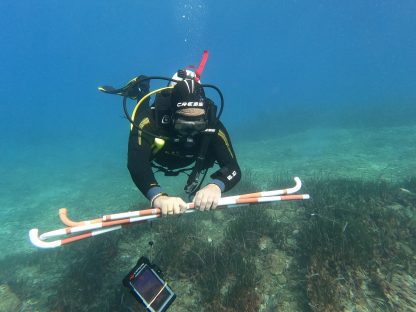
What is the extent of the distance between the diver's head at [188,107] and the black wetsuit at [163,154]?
413 mm

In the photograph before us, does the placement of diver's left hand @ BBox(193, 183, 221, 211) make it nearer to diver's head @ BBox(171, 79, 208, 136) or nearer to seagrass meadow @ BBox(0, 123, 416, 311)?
diver's head @ BBox(171, 79, 208, 136)

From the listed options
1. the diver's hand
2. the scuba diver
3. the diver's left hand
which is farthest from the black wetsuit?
the diver's left hand

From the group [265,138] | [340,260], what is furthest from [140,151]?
[265,138]

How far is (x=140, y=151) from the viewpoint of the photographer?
394 cm

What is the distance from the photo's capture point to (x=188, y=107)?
12.4ft

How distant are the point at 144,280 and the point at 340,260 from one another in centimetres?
382

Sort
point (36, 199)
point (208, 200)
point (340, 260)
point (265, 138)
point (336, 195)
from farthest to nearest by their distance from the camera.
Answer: point (265, 138)
point (36, 199)
point (336, 195)
point (340, 260)
point (208, 200)

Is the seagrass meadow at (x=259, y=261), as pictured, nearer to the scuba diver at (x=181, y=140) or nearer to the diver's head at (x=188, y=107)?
the scuba diver at (x=181, y=140)

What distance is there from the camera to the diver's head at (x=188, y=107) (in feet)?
12.5

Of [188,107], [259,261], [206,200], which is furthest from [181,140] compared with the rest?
[259,261]

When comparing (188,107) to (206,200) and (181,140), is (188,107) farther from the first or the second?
(206,200)

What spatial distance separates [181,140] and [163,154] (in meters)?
0.64

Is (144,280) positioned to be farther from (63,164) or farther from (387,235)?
(63,164)

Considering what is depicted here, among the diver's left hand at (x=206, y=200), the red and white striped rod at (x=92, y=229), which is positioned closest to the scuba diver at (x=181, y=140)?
the diver's left hand at (x=206, y=200)
